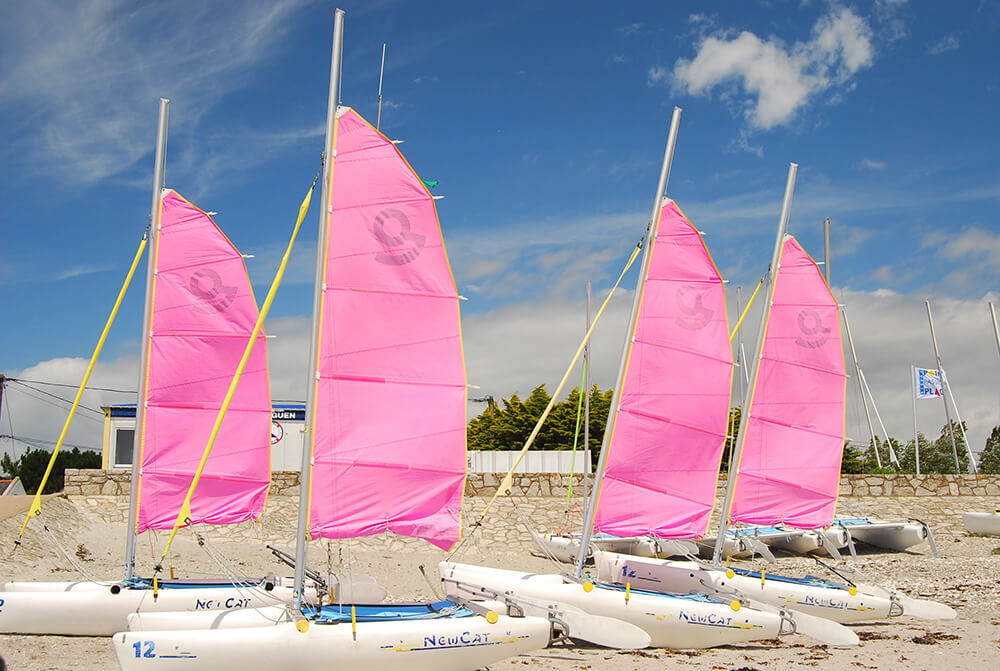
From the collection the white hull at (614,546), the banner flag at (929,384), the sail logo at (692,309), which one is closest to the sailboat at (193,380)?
the sail logo at (692,309)

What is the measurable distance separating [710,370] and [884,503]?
13.3m

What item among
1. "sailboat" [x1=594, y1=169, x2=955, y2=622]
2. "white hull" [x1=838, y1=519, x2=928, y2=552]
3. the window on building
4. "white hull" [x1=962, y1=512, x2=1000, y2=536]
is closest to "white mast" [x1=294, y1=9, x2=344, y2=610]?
"sailboat" [x1=594, y1=169, x2=955, y2=622]

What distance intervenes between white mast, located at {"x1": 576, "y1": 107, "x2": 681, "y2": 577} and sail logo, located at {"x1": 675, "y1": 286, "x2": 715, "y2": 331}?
0.78m

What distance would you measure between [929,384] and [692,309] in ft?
75.6

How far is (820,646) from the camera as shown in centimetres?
1241

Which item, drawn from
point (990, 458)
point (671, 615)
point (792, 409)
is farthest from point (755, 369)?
point (990, 458)

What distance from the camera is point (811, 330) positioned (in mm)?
17297

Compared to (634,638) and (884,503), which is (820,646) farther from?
(884,503)

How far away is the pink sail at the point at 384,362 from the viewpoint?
1050cm

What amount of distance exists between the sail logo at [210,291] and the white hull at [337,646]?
721 centimetres

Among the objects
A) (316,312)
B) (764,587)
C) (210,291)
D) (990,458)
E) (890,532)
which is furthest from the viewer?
(990,458)

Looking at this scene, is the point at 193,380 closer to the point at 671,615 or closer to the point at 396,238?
the point at 396,238

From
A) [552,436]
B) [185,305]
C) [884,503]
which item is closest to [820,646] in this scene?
[185,305]

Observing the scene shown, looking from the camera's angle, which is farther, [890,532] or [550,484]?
[550,484]
